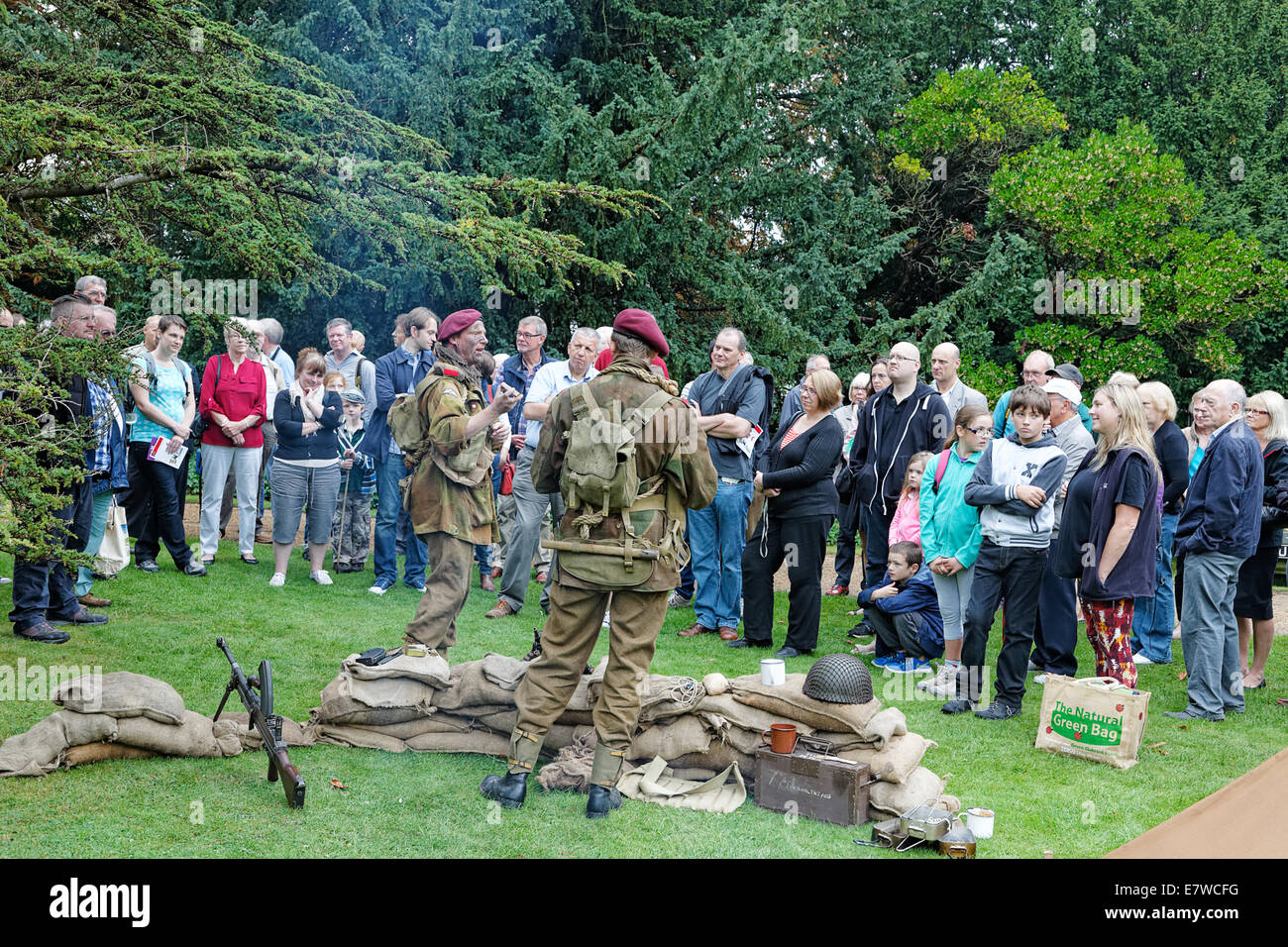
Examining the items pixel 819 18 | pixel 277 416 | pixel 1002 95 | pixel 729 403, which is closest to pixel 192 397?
pixel 277 416

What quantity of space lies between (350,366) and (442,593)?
4875 millimetres

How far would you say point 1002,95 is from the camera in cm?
1928

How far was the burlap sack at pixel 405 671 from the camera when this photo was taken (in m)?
5.80

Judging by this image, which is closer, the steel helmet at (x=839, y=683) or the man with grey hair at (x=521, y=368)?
the steel helmet at (x=839, y=683)

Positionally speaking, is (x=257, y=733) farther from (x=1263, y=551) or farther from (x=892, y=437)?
(x=1263, y=551)

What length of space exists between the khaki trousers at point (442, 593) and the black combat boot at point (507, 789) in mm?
1260

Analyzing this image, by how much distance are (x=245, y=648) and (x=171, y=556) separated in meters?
3.28

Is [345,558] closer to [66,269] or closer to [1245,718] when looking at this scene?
[66,269]

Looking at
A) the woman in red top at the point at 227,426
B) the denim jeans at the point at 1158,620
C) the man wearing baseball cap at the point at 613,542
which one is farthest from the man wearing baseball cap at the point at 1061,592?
the woman in red top at the point at 227,426

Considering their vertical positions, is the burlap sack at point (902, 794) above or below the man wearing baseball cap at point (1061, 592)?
below

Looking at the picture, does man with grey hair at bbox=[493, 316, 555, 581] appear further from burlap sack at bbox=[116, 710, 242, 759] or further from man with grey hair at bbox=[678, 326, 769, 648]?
burlap sack at bbox=[116, 710, 242, 759]

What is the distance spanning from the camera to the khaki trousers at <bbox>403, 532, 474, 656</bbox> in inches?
244

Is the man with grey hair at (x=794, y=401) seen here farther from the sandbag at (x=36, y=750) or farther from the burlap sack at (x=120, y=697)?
the sandbag at (x=36, y=750)

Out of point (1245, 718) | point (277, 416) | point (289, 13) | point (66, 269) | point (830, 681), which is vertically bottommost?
point (1245, 718)
